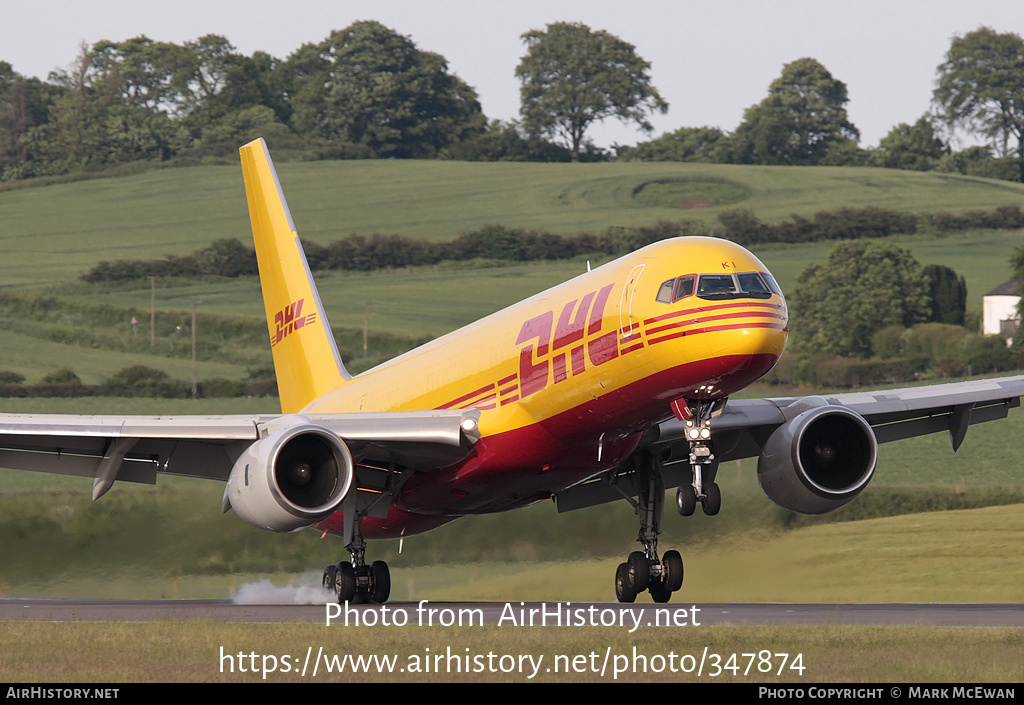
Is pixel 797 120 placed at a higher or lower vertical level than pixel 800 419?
higher

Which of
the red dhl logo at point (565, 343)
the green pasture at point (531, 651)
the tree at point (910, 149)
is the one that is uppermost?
the tree at point (910, 149)

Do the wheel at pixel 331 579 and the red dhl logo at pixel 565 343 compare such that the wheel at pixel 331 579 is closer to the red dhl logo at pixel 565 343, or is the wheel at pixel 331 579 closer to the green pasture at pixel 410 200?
the red dhl logo at pixel 565 343

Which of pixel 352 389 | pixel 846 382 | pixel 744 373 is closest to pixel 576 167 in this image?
pixel 846 382

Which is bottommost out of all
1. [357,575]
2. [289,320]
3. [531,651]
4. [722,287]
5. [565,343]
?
[357,575]

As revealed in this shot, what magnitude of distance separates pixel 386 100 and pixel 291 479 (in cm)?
13205

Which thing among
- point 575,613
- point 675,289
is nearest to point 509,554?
point 575,613

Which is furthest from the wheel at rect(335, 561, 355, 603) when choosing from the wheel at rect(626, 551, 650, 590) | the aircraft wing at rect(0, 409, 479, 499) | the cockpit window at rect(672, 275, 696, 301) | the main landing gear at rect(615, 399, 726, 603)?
the cockpit window at rect(672, 275, 696, 301)

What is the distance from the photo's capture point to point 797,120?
158 meters

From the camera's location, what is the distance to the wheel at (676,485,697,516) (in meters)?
22.8

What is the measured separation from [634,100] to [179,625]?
143 m

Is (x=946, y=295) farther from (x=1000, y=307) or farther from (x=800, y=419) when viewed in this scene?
(x=800, y=419)

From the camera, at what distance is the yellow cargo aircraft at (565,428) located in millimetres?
22672

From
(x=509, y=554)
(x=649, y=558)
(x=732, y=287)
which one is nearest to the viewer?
(x=732, y=287)

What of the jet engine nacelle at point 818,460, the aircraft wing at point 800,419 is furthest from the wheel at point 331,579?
the jet engine nacelle at point 818,460
